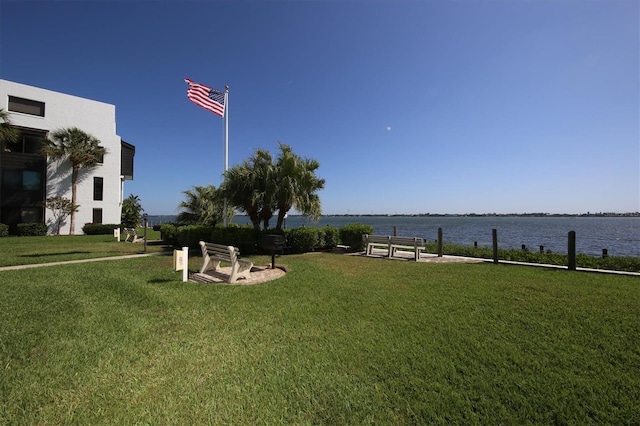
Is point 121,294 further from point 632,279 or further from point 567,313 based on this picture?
point 632,279

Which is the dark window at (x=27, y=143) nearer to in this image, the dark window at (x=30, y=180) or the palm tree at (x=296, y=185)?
the dark window at (x=30, y=180)

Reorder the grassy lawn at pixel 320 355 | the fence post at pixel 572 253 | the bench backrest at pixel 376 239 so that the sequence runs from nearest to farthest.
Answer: the grassy lawn at pixel 320 355, the fence post at pixel 572 253, the bench backrest at pixel 376 239

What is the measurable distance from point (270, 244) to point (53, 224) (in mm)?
25237

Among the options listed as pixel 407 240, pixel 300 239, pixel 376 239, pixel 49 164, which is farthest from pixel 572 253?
pixel 49 164

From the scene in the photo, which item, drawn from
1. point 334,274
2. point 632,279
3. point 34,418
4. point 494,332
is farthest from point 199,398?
point 632,279

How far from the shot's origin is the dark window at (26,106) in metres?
21.2

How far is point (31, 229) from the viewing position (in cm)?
2106

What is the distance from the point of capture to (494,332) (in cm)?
368

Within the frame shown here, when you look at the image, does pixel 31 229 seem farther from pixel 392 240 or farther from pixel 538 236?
pixel 538 236

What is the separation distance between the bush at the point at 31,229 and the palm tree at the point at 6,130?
621cm

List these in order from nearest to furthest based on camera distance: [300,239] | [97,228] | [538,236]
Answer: [300,239] < [97,228] < [538,236]

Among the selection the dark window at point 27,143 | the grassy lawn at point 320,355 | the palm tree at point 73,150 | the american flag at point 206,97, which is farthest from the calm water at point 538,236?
the dark window at point 27,143

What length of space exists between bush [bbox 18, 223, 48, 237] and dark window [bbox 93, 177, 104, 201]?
14.0 ft

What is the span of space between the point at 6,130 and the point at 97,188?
7.34m
